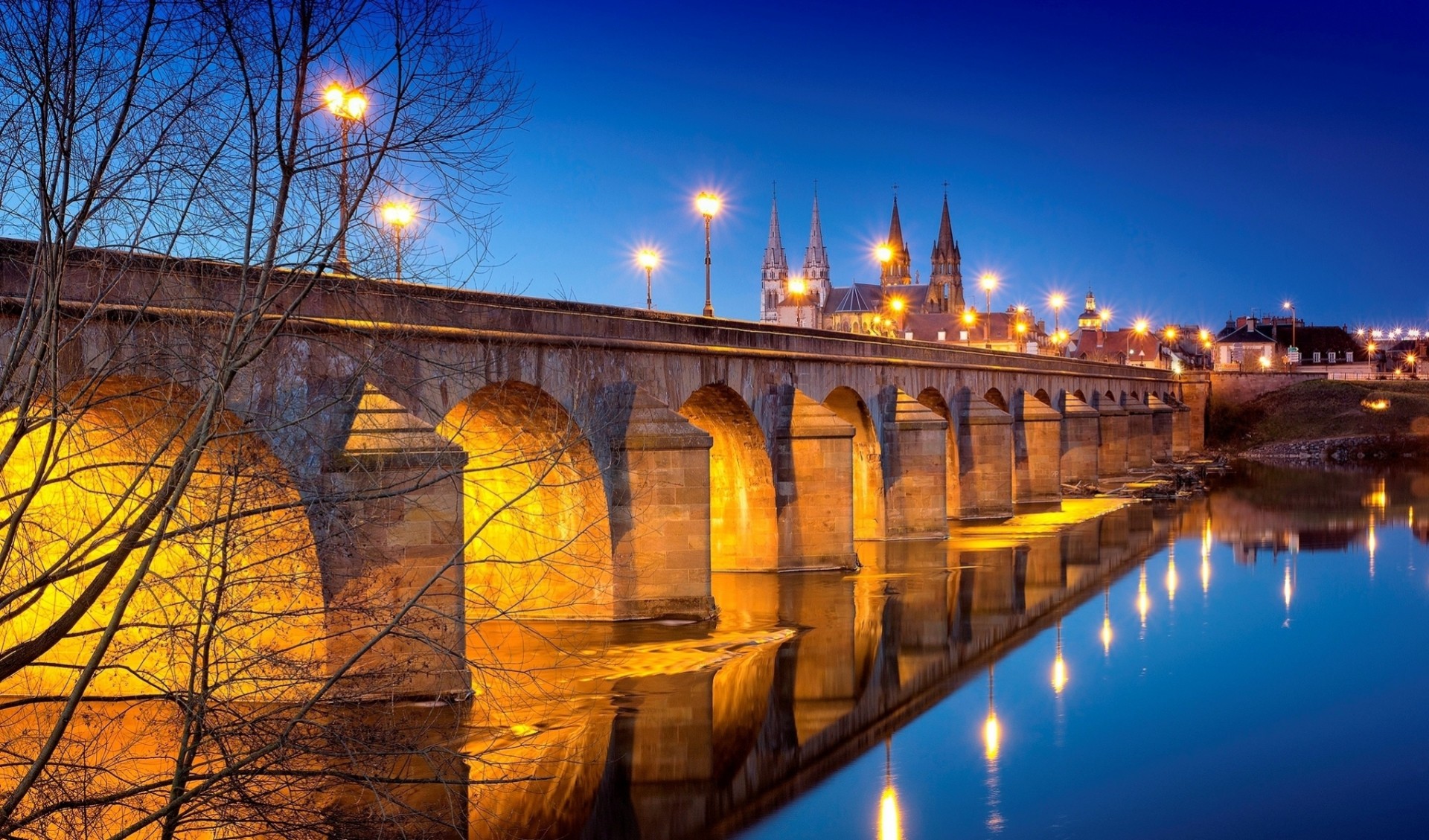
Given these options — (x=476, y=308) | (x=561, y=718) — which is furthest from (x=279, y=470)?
(x=476, y=308)

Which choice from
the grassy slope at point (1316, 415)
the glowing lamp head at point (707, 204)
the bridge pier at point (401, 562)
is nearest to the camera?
the bridge pier at point (401, 562)

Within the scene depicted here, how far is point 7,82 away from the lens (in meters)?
7.27

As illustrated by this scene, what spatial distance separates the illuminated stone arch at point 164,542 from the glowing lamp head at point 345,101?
5.97 feet

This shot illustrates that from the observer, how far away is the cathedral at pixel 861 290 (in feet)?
509

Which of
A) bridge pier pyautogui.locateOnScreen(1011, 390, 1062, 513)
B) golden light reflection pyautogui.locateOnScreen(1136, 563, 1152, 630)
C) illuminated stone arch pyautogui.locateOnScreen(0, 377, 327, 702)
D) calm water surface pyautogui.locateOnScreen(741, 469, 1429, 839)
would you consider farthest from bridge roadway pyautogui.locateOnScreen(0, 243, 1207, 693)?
bridge pier pyautogui.locateOnScreen(1011, 390, 1062, 513)

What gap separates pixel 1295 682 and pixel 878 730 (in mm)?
8346

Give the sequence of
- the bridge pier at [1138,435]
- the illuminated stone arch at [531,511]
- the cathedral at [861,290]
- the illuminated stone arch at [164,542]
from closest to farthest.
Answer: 1. the illuminated stone arch at [164,542]
2. the illuminated stone arch at [531,511]
3. the bridge pier at [1138,435]
4. the cathedral at [861,290]

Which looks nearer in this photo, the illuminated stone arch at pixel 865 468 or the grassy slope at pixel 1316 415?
the illuminated stone arch at pixel 865 468

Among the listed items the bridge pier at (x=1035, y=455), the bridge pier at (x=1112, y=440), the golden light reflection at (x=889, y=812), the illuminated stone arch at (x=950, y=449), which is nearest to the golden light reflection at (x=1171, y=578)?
the illuminated stone arch at (x=950, y=449)

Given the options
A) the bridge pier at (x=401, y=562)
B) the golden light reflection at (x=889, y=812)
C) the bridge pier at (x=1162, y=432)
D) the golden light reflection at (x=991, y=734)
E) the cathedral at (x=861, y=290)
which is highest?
the cathedral at (x=861, y=290)

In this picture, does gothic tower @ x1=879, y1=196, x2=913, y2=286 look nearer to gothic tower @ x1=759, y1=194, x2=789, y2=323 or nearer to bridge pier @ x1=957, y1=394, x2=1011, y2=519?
gothic tower @ x1=759, y1=194, x2=789, y2=323

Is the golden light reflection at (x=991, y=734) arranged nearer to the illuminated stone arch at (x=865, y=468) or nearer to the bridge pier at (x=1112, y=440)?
the illuminated stone arch at (x=865, y=468)

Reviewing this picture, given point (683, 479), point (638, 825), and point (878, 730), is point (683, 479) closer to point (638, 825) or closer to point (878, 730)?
point (878, 730)

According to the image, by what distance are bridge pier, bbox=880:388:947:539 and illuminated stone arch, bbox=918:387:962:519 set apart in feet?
23.5
